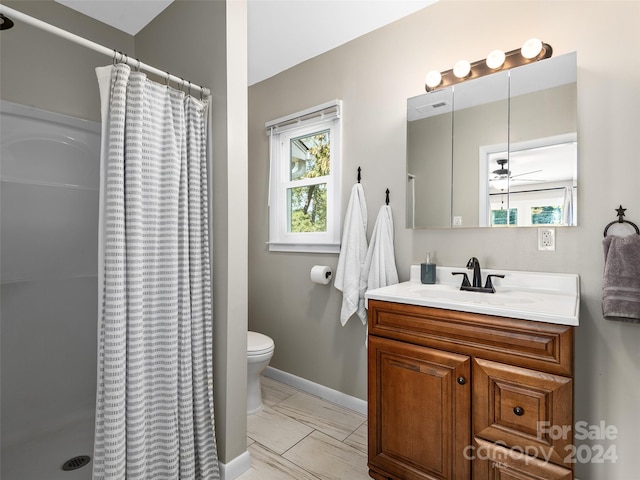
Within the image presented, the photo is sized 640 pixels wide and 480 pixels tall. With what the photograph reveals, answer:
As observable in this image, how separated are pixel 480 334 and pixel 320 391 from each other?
1546mm

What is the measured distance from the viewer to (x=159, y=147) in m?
1.50

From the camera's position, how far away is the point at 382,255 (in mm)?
2125

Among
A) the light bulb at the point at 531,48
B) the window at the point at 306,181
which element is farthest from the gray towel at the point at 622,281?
the window at the point at 306,181

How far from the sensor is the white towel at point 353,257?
222 centimetres

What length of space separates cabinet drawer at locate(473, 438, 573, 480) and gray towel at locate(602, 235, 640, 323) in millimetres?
637

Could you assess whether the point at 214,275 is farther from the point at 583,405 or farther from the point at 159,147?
the point at 583,405

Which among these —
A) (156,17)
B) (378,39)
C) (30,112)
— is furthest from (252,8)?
(30,112)

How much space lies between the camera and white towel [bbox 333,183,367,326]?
7.29ft

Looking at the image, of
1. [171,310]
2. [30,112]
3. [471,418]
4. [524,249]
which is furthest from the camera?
[30,112]

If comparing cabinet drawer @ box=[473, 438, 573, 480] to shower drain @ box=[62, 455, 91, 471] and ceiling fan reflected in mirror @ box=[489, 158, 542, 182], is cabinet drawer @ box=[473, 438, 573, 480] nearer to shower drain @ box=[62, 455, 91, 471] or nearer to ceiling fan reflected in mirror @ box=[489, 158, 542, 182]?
ceiling fan reflected in mirror @ box=[489, 158, 542, 182]

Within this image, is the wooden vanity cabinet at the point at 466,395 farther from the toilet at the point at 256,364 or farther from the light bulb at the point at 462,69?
the light bulb at the point at 462,69

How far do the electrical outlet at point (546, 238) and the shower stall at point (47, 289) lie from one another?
96.0 inches

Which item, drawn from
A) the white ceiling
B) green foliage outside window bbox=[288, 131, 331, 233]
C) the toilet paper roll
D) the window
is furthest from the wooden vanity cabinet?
the white ceiling

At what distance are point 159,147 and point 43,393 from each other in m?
1.54
